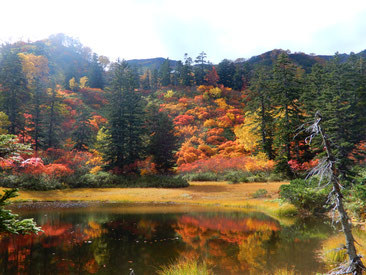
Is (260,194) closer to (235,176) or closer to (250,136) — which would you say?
(235,176)

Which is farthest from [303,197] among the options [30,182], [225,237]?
[30,182]

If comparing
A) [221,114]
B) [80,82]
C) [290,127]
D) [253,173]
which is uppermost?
[80,82]

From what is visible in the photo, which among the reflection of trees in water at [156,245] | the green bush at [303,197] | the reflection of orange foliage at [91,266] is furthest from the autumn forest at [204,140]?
the reflection of orange foliage at [91,266]

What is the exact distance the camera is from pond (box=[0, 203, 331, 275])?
319 inches

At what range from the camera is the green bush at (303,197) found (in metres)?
15.8

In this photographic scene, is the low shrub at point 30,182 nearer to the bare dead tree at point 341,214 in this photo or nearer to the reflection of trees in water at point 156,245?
the reflection of trees in water at point 156,245

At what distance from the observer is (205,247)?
33.2ft

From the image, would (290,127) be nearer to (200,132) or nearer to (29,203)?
(200,132)

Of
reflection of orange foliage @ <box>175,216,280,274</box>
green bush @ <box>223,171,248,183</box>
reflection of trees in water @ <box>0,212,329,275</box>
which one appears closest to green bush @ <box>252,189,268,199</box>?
green bush @ <box>223,171,248,183</box>

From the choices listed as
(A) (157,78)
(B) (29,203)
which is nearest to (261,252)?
(B) (29,203)

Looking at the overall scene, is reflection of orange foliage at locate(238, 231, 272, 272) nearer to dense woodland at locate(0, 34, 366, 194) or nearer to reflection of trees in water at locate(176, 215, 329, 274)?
reflection of trees in water at locate(176, 215, 329, 274)

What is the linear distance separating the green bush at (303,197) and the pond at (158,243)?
1.74 m

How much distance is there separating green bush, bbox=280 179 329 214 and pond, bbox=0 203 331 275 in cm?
174

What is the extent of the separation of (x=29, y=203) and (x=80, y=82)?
6799cm
